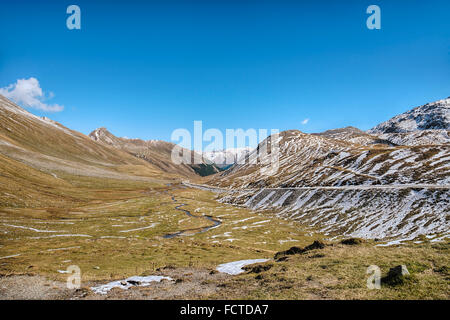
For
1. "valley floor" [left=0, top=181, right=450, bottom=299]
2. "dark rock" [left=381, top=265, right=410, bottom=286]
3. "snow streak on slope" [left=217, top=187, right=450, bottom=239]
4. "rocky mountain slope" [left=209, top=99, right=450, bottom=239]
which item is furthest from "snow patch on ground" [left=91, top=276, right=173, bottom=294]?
"snow streak on slope" [left=217, top=187, right=450, bottom=239]

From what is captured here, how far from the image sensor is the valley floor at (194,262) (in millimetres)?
23984

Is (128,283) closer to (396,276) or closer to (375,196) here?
(396,276)

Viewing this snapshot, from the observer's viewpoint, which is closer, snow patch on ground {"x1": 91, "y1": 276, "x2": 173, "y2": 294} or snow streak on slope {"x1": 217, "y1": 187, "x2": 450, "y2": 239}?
snow patch on ground {"x1": 91, "y1": 276, "x2": 173, "y2": 294}

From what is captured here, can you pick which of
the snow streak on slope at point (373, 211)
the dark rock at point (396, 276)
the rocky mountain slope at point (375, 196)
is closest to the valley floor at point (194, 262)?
the dark rock at point (396, 276)

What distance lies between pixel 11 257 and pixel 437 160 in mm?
154956

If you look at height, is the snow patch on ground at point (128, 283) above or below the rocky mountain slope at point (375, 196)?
below

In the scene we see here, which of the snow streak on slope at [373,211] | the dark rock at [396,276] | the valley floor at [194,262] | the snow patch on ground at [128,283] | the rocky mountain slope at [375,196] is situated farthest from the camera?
the rocky mountain slope at [375,196]

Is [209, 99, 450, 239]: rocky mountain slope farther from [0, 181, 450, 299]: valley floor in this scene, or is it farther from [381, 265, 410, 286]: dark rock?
[381, 265, 410, 286]: dark rock

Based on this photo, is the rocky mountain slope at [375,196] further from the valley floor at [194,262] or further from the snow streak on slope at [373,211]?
the valley floor at [194,262]

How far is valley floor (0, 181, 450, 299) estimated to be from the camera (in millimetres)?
23984

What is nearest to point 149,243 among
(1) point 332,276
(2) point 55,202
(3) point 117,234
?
(3) point 117,234

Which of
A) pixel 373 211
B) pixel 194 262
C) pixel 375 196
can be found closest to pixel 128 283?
pixel 194 262

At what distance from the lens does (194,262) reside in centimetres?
4628
